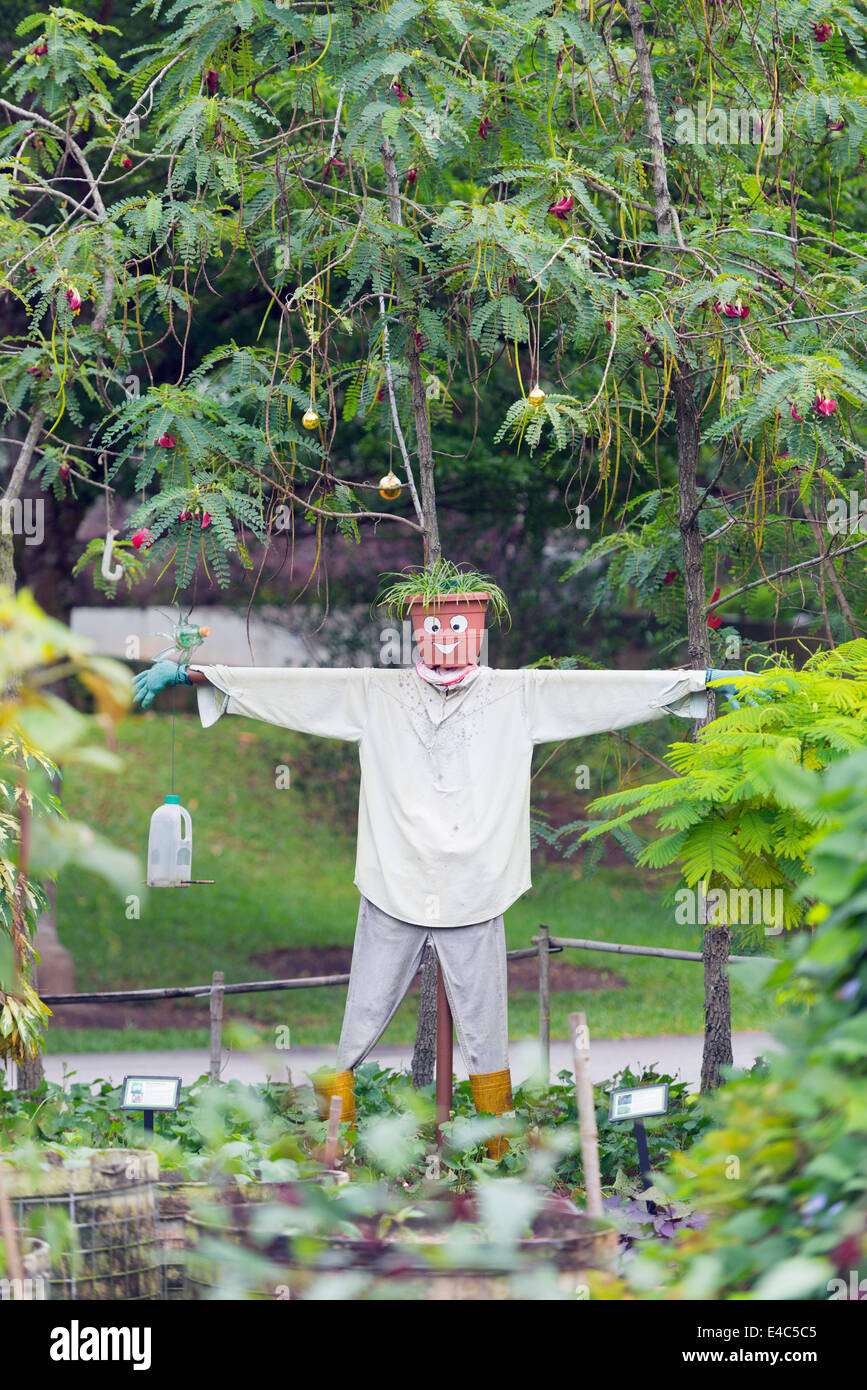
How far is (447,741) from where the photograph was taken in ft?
15.8

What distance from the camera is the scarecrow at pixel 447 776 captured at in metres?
4.77

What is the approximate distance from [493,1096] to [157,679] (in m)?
1.86

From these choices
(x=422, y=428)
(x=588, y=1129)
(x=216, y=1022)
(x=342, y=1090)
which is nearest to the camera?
(x=588, y=1129)

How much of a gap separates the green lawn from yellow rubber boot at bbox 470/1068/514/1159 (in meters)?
5.31

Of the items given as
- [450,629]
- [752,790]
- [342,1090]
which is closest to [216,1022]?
[342,1090]

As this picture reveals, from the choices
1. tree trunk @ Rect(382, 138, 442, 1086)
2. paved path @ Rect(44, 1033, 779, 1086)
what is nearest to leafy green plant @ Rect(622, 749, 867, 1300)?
tree trunk @ Rect(382, 138, 442, 1086)

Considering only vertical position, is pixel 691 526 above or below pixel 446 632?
above

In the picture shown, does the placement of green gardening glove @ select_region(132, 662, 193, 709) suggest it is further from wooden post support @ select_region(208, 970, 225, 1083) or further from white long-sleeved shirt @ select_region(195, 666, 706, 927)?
wooden post support @ select_region(208, 970, 225, 1083)

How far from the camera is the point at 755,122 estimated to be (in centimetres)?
572

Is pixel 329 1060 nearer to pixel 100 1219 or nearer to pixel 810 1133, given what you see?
pixel 100 1219

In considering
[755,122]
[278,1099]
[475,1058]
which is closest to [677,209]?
[755,122]

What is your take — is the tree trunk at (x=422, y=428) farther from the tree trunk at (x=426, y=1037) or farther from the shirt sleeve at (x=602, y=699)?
the shirt sleeve at (x=602, y=699)

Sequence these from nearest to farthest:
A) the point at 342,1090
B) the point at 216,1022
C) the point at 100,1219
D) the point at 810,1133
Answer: the point at 810,1133, the point at 100,1219, the point at 342,1090, the point at 216,1022

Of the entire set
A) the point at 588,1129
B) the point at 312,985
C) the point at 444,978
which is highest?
the point at 312,985
